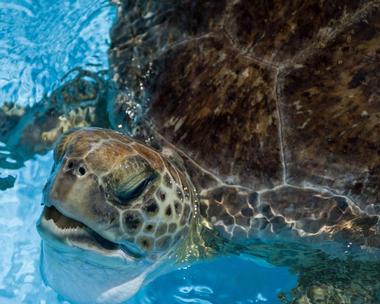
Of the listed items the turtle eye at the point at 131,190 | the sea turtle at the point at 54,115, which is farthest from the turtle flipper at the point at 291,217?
the sea turtle at the point at 54,115

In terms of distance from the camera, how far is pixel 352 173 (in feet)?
7.52

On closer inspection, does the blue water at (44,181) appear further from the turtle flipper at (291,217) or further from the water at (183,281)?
the turtle flipper at (291,217)

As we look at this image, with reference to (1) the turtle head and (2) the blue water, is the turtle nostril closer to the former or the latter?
(1) the turtle head

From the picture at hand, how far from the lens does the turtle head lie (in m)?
2.12

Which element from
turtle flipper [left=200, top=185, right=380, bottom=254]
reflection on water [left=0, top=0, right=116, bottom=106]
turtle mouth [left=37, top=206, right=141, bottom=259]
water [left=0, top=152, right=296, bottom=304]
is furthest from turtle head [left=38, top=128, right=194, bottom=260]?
reflection on water [left=0, top=0, right=116, bottom=106]

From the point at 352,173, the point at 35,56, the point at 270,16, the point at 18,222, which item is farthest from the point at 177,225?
the point at 35,56

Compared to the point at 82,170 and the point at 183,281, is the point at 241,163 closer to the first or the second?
the point at 82,170

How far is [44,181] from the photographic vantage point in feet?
11.5

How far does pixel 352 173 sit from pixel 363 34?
22.8 inches

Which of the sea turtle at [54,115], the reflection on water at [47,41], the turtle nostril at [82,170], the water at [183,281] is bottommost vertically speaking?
the water at [183,281]

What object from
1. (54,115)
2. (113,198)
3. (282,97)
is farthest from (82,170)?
(54,115)

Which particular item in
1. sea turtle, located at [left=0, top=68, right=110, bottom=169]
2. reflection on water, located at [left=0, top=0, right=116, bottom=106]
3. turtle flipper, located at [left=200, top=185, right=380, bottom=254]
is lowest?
turtle flipper, located at [left=200, top=185, right=380, bottom=254]

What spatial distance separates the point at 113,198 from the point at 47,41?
221 cm

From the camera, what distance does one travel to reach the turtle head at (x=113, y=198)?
212cm
